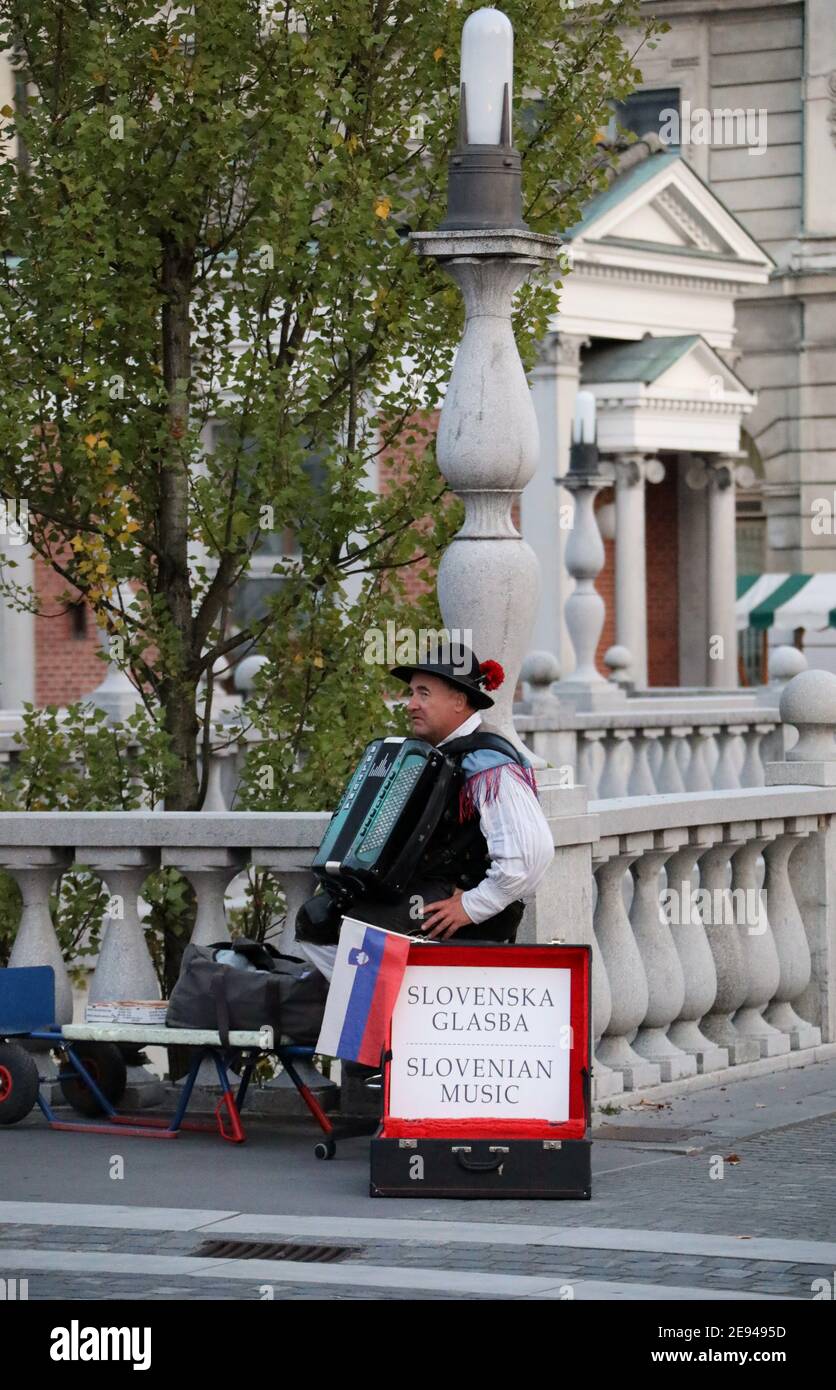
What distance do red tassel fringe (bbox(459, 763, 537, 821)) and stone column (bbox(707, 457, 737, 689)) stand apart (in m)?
26.1

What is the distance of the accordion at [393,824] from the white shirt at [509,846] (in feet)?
0.51

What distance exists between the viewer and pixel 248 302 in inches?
429

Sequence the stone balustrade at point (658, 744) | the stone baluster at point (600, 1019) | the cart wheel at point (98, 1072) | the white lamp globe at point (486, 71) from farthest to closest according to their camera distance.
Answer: the stone balustrade at point (658, 744), the stone baluster at point (600, 1019), the cart wheel at point (98, 1072), the white lamp globe at point (486, 71)

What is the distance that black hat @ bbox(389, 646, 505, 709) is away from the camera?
28.3 feet

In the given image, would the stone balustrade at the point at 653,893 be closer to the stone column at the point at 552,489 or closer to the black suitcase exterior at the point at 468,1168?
the black suitcase exterior at the point at 468,1168

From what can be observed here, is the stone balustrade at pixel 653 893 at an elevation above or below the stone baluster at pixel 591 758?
below

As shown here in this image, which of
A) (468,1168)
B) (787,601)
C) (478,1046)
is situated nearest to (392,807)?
(478,1046)

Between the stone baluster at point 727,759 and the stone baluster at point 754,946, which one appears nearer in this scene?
the stone baluster at point 754,946

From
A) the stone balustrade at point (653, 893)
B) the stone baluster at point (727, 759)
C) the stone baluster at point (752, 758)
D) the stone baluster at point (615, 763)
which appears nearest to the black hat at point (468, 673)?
the stone balustrade at point (653, 893)

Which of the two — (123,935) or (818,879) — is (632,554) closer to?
(818,879)

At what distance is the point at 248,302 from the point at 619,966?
9.72ft

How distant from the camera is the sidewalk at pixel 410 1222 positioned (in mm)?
6832

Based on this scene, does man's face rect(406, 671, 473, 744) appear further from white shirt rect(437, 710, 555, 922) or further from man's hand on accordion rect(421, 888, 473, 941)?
man's hand on accordion rect(421, 888, 473, 941)
